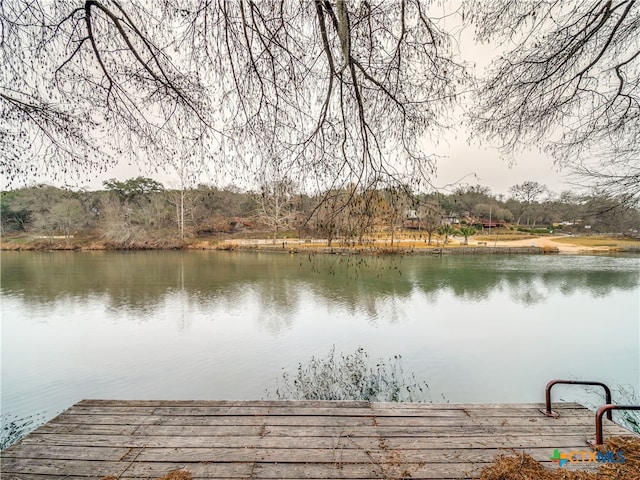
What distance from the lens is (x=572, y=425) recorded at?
232 centimetres

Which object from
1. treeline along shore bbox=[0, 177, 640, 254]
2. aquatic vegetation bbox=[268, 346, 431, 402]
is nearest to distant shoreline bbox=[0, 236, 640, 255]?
treeline along shore bbox=[0, 177, 640, 254]

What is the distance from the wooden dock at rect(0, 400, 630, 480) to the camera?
73.0 inches

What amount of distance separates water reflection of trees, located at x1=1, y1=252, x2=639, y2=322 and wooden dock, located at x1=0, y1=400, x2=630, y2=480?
5101mm

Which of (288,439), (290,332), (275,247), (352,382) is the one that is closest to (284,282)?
(290,332)

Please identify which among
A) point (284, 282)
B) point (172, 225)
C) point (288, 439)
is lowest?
point (284, 282)

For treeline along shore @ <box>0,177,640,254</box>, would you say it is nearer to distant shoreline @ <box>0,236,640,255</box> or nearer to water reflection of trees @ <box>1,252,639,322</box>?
distant shoreline @ <box>0,236,640,255</box>

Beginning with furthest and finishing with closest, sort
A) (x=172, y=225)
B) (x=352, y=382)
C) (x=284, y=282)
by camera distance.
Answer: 1. (x=172, y=225)
2. (x=284, y=282)
3. (x=352, y=382)

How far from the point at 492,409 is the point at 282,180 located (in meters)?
2.44

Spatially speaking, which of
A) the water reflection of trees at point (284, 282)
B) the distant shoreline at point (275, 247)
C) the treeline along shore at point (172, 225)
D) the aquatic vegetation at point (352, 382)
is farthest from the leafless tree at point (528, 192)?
the aquatic vegetation at point (352, 382)

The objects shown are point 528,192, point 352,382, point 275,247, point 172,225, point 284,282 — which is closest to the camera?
point 352,382

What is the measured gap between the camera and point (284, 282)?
1330 cm

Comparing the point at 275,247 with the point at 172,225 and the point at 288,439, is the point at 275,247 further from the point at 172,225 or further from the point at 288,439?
the point at 288,439

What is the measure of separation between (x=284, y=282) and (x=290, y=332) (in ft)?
19.9

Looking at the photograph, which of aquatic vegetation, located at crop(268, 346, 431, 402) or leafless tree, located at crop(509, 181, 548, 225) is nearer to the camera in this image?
aquatic vegetation, located at crop(268, 346, 431, 402)
